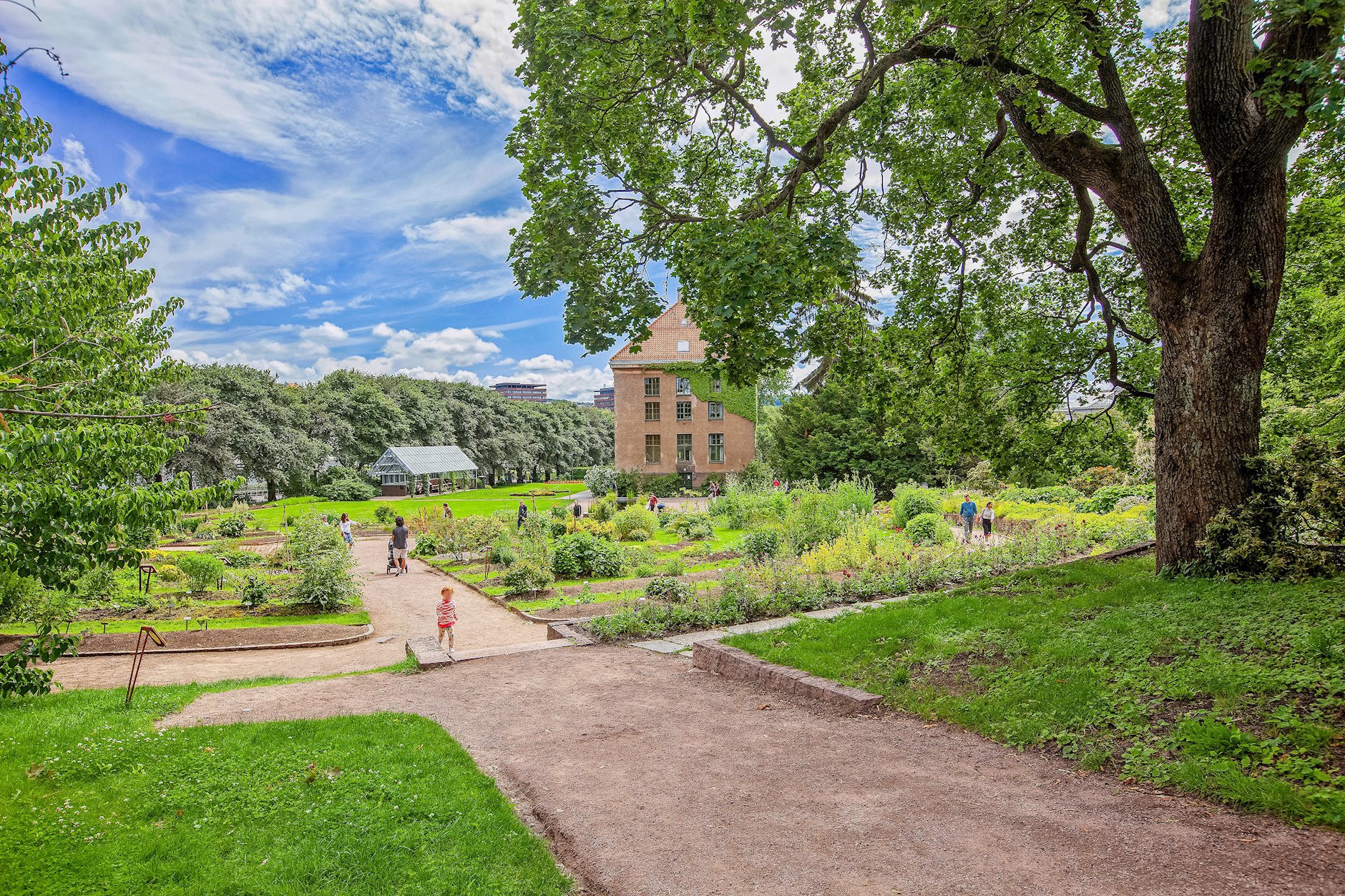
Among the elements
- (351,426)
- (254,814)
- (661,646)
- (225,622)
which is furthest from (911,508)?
(351,426)

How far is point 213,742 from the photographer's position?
5.53 metres

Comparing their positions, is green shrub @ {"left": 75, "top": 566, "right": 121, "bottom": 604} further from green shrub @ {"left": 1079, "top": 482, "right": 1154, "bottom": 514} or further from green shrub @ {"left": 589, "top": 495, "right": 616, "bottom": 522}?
green shrub @ {"left": 1079, "top": 482, "right": 1154, "bottom": 514}

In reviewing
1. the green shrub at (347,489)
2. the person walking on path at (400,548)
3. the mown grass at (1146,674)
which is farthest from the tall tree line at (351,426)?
the mown grass at (1146,674)

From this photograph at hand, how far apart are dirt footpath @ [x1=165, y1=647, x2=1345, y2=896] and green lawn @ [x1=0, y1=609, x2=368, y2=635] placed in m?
6.80

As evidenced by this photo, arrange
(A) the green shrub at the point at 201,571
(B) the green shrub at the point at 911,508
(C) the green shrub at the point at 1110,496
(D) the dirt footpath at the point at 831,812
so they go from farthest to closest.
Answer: (B) the green shrub at the point at 911,508 → (C) the green shrub at the point at 1110,496 → (A) the green shrub at the point at 201,571 → (D) the dirt footpath at the point at 831,812

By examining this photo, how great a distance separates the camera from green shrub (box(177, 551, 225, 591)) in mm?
15938

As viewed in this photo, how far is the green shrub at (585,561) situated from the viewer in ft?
55.0

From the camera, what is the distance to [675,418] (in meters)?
46.3

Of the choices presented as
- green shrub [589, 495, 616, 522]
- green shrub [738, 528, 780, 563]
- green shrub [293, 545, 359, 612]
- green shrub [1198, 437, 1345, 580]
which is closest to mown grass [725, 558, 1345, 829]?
green shrub [1198, 437, 1345, 580]

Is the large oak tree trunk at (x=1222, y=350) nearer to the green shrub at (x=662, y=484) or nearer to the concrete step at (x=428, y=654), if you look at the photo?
the concrete step at (x=428, y=654)

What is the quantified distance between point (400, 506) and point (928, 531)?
102 feet

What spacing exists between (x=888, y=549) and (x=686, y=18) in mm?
10374

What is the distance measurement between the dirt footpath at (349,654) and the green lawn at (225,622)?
559mm

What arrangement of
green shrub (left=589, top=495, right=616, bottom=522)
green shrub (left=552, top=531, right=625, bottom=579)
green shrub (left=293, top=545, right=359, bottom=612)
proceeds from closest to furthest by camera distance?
green shrub (left=293, top=545, right=359, bottom=612) → green shrub (left=552, top=531, right=625, bottom=579) → green shrub (left=589, top=495, right=616, bottom=522)
